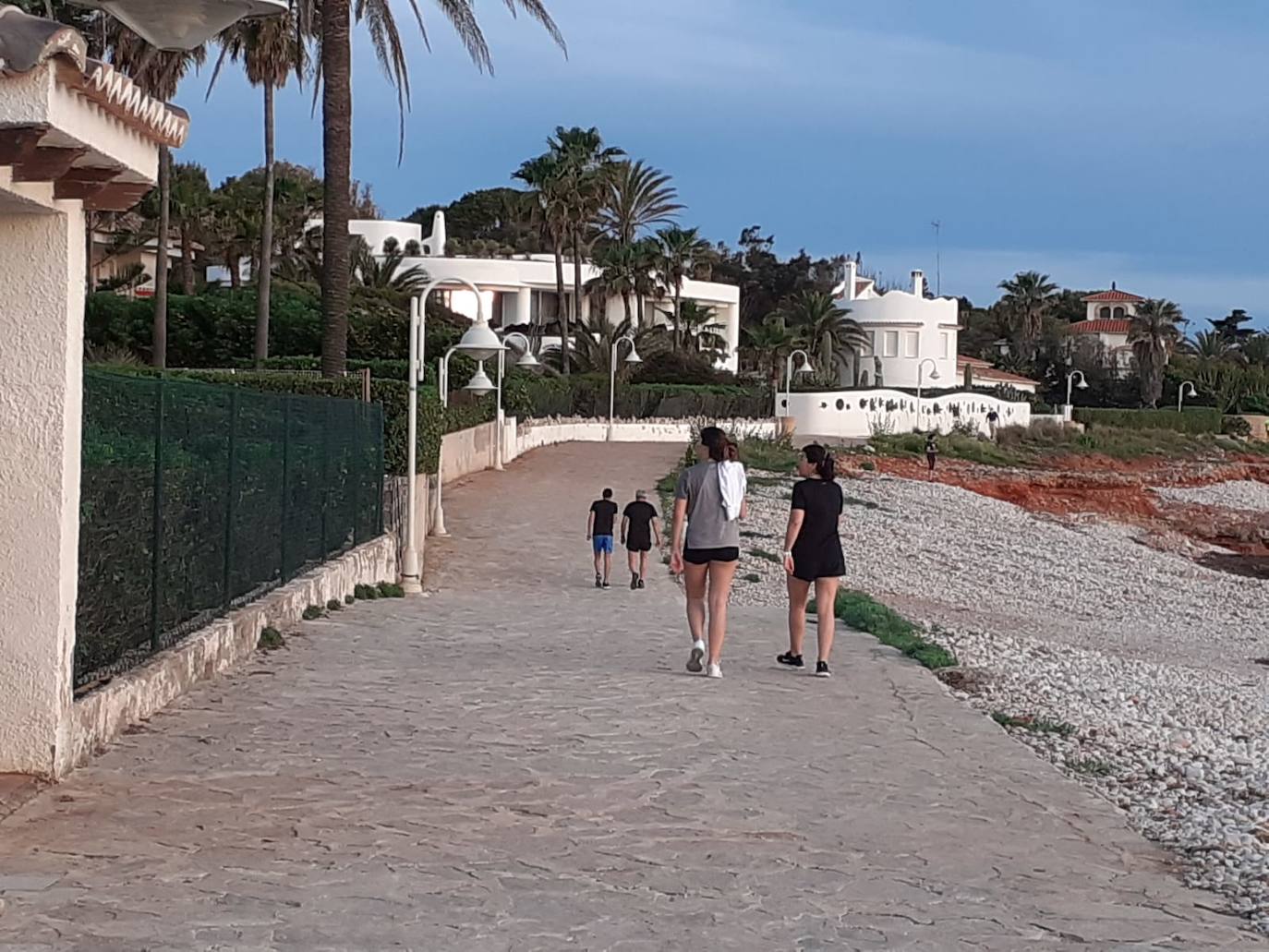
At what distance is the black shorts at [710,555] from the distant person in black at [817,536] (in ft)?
2.00

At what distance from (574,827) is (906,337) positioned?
89669 mm

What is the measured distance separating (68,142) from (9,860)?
2.86 meters

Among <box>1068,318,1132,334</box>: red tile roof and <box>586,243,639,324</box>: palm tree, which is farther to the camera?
<box>1068,318,1132,334</box>: red tile roof

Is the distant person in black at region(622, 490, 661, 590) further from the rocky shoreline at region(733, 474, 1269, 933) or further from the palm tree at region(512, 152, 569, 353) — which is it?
the palm tree at region(512, 152, 569, 353)

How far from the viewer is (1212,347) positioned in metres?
128

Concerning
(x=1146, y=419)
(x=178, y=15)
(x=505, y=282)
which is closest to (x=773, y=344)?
(x=505, y=282)

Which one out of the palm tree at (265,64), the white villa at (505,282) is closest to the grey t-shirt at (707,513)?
the palm tree at (265,64)

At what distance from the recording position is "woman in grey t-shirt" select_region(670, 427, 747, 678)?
1189 cm

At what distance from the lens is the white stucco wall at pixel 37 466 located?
7602 mm

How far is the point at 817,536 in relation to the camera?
12.5 metres

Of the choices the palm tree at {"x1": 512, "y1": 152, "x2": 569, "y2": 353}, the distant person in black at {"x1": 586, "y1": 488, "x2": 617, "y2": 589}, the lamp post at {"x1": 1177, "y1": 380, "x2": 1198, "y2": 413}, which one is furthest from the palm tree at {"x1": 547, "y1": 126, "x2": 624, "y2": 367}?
the distant person in black at {"x1": 586, "y1": 488, "x2": 617, "y2": 589}

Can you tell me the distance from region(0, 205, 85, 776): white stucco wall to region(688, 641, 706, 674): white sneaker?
18.4 ft

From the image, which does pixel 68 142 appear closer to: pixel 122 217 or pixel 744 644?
pixel 744 644

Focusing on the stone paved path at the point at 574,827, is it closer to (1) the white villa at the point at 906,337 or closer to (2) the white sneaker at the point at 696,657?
(2) the white sneaker at the point at 696,657
